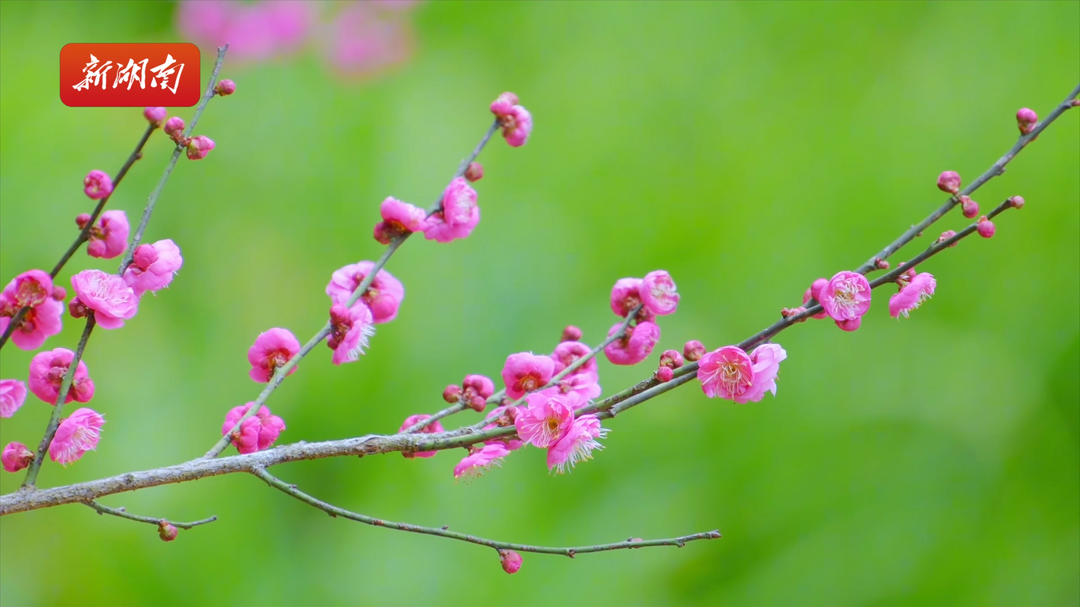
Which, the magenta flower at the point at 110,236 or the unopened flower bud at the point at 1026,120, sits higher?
the unopened flower bud at the point at 1026,120

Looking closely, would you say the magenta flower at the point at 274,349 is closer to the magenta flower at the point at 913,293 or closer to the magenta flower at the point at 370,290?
the magenta flower at the point at 370,290

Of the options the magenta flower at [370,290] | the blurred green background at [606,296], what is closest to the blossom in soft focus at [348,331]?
the magenta flower at [370,290]

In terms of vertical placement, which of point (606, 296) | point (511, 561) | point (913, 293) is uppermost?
point (606, 296)

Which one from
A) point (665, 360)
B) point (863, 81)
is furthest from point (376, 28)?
point (665, 360)

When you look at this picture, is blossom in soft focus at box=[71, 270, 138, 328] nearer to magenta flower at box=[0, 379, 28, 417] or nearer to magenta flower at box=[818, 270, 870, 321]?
magenta flower at box=[0, 379, 28, 417]

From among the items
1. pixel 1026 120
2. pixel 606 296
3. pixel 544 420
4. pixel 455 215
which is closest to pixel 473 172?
pixel 455 215

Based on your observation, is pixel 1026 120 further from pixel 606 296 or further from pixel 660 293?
pixel 606 296
